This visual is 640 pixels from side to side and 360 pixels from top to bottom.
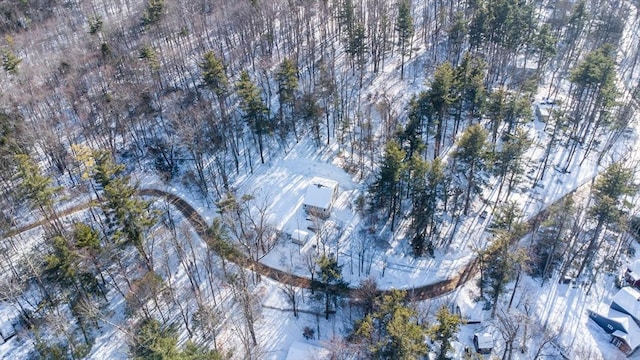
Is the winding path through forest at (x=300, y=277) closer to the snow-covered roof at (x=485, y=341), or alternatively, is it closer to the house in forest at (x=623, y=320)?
the snow-covered roof at (x=485, y=341)

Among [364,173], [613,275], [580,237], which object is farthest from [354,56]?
[613,275]

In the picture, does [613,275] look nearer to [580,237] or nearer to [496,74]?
[580,237]

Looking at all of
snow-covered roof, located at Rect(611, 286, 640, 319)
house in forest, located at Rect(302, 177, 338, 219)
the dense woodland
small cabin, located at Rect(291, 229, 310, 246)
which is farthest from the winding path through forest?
snow-covered roof, located at Rect(611, 286, 640, 319)

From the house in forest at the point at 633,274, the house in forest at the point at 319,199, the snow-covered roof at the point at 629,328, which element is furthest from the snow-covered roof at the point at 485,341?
the house in forest at the point at 319,199

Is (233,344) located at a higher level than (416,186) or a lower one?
lower

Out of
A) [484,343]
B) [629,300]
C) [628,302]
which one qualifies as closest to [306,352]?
[484,343]

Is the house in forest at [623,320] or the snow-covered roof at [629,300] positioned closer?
the house in forest at [623,320]

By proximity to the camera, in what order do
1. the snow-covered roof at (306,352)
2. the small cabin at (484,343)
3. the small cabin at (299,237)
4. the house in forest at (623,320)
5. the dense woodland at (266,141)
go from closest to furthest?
the snow-covered roof at (306,352) → the small cabin at (484,343) → the house in forest at (623,320) → the dense woodland at (266,141) → the small cabin at (299,237)
